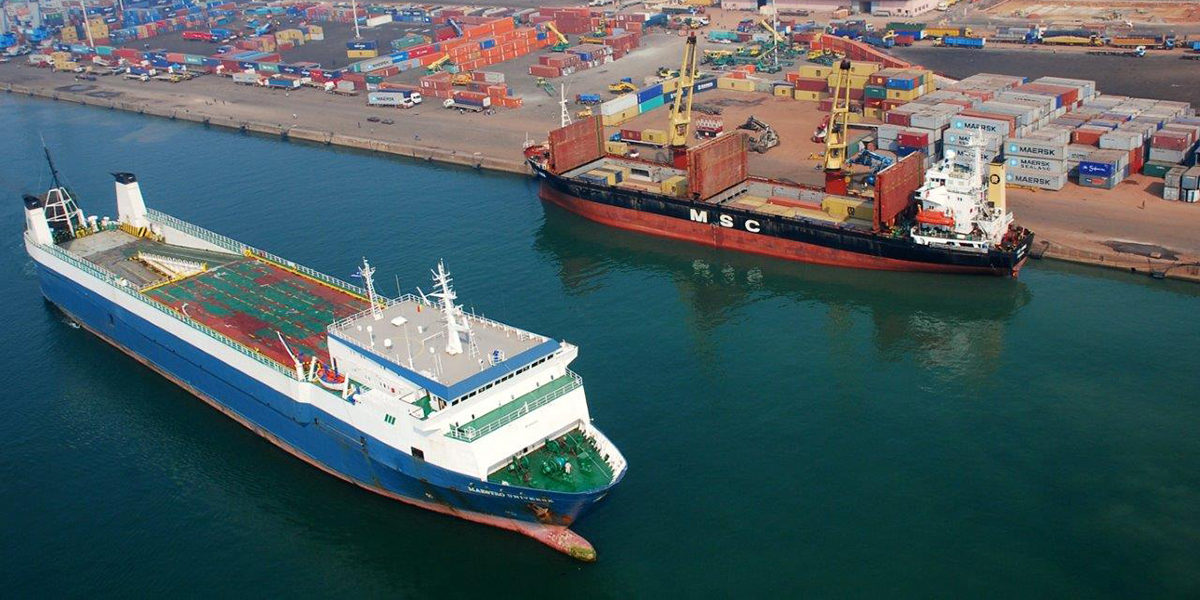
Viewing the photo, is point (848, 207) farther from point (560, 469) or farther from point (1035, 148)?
point (560, 469)

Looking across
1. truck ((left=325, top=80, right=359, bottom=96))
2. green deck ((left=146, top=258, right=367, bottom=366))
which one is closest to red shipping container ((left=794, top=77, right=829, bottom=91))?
truck ((left=325, top=80, right=359, bottom=96))

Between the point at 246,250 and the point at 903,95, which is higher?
the point at 246,250

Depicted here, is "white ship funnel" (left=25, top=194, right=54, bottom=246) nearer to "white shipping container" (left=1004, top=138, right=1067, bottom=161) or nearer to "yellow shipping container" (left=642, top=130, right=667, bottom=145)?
"yellow shipping container" (left=642, top=130, right=667, bottom=145)

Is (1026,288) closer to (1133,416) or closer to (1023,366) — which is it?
(1023,366)

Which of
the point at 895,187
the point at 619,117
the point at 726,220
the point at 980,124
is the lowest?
the point at 726,220

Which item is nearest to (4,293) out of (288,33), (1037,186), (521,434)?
(521,434)

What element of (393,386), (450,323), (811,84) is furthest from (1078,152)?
(393,386)
